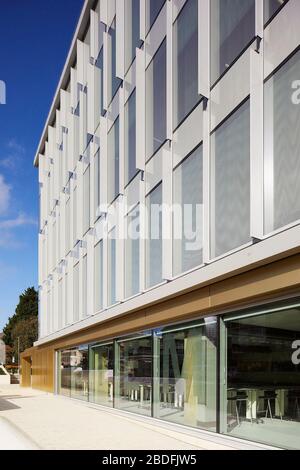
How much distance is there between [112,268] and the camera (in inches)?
862

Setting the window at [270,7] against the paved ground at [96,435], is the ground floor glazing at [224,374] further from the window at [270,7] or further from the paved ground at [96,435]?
the window at [270,7]

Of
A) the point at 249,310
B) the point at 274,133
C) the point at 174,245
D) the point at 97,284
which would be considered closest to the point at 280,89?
the point at 274,133

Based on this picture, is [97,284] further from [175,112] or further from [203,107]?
[203,107]

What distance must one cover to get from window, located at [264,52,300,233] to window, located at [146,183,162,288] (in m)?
6.09

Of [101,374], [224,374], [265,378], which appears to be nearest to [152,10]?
[224,374]

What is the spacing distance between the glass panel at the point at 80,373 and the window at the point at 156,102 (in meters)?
12.1

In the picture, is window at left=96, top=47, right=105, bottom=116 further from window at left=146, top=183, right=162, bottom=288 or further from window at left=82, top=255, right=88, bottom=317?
window at left=146, top=183, right=162, bottom=288

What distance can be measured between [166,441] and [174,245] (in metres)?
5.10

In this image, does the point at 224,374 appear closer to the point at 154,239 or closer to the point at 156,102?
the point at 154,239

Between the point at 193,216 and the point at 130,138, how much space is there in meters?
6.57

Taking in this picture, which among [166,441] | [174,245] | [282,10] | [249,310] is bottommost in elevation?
[166,441]

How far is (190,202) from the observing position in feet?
47.7

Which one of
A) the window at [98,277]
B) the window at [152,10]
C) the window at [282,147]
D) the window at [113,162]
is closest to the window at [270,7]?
the window at [282,147]

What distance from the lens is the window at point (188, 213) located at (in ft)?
45.9
